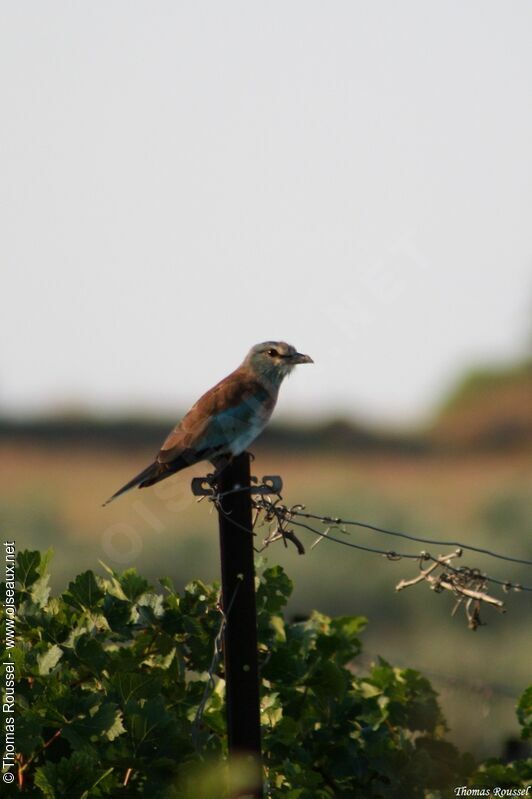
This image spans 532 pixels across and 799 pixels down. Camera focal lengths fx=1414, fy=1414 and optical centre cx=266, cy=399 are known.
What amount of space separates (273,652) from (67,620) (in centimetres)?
125

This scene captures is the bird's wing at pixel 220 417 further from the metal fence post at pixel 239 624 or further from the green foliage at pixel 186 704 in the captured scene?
the metal fence post at pixel 239 624

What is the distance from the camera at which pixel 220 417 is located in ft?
26.4

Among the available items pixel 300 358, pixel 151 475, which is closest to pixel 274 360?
pixel 300 358

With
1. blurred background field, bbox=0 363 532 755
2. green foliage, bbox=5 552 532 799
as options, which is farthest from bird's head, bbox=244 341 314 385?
blurred background field, bbox=0 363 532 755

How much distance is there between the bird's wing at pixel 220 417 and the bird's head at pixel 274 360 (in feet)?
0.26

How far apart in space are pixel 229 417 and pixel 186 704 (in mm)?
1623

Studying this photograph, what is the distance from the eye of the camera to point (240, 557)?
21.3ft

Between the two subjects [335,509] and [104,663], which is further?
[335,509]

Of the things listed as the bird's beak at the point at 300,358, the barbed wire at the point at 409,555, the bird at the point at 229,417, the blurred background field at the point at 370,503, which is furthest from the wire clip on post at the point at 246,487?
the blurred background field at the point at 370,503

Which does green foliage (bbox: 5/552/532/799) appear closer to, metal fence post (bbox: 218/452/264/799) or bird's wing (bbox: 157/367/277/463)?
metal fence post (bbox: 218/452/264/799)

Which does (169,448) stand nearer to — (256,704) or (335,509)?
(256,704)

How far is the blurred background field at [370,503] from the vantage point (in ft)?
96.2

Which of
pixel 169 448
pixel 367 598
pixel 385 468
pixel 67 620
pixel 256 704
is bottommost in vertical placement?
pixel 256 704

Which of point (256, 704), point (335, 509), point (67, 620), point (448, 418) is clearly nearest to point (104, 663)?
point (67, 620)
